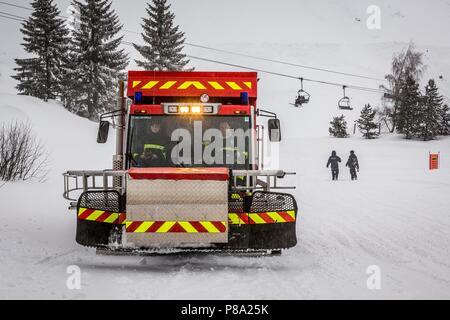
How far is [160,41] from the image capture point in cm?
4584

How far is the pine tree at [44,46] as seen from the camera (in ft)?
137

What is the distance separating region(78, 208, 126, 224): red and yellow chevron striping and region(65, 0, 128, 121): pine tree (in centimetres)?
3719

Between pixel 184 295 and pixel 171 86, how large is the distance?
3852 mm

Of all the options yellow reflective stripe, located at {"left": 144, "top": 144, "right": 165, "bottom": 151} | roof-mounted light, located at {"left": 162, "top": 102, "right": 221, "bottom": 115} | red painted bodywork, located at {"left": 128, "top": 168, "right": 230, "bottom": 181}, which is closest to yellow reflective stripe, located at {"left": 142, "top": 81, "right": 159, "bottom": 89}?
roof-mounted light, located at {"left": 162, "top": 102, "right": 221, "bottom": 115}

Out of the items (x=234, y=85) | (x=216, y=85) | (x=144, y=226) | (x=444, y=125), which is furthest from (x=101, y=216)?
(x=444, y=125)

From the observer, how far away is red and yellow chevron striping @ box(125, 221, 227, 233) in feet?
19.0

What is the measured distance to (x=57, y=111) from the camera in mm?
33625

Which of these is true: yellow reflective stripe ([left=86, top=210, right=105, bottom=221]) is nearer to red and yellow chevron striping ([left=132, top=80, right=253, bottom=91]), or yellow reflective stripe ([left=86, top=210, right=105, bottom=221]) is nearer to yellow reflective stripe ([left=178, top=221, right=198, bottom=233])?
yellow reflective stripe ([left=178, top=221, right=198, bottom=233])

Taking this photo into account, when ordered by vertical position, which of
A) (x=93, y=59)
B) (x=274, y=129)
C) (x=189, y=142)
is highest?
(x=93, y=59)

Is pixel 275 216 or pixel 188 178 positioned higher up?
pixel 188 178

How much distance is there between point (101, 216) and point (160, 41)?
41.8 m

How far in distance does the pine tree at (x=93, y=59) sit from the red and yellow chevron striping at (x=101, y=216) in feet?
122

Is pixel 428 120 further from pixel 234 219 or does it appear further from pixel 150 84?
pixel 234 219
